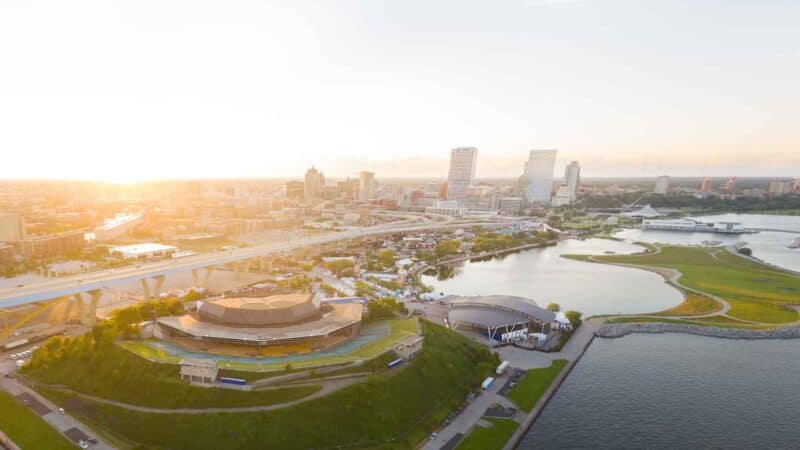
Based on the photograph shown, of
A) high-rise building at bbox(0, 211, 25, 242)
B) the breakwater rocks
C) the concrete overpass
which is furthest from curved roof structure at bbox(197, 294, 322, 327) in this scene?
high-rise building at bbox(0, 211, 25, 242)

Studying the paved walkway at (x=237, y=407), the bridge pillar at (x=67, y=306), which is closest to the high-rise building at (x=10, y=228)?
the bridge pillar at (x=67, y=306)

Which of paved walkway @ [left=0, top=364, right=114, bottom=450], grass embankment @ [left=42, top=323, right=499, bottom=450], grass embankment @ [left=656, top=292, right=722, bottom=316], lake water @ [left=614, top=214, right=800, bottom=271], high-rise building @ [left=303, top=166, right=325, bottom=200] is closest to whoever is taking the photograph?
grass embankment @ [left=42, top=323, right=499, bottom=450]

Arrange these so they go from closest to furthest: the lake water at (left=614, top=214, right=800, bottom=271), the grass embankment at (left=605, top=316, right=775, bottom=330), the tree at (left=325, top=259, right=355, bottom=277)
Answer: the grass embankment at (left=605, top=316, right=775, bottom=330)
the tree at (left=325, top=259, right=355, bottom=277)
the lake water at (left=614, top=214, right=800, bottom=271)

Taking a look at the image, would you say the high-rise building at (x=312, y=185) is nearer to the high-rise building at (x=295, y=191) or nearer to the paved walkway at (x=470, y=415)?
the high-rise building at (x=295, y=191)

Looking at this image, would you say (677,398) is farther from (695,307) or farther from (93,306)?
(93,306)

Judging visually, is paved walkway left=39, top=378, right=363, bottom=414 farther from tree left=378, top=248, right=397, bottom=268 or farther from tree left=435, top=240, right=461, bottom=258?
tree left=435, top=240, right=461, bottom=258

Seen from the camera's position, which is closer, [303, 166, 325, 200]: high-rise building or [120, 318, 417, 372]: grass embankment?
[120, 318, 417, 372]: grass embankment

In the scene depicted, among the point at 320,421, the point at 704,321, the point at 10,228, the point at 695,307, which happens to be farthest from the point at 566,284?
the point at 10,228

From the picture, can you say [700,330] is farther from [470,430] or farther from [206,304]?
[206,304]
